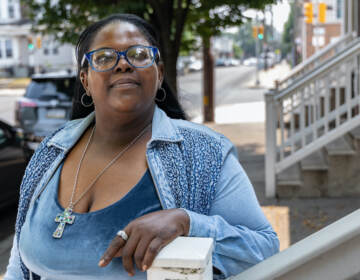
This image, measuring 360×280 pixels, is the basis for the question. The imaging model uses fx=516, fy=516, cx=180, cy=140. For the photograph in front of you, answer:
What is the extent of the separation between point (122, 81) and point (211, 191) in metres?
0.45

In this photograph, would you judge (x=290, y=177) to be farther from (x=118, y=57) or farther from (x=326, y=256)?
(x=326, y=256)

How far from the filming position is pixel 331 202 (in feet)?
21.2

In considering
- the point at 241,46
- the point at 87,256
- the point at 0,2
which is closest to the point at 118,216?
the point at 87,256

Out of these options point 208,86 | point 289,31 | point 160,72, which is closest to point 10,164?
point 160,72

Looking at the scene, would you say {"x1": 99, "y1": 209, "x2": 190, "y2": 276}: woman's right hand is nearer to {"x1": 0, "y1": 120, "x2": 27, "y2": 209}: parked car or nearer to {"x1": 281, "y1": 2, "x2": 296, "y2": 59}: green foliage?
{"x1": 0, "y1": 120, "x2": 27, "y2": 209}: parked car

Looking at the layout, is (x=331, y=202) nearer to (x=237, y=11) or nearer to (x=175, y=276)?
(x=237, y=11)

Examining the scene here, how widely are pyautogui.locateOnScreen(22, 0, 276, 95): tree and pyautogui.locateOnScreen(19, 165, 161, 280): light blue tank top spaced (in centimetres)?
564

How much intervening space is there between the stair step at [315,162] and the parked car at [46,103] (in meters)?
4.46

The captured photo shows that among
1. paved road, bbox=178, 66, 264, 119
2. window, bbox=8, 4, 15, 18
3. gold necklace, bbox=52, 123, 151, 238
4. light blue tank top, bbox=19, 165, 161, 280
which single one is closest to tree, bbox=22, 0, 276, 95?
paved road, bbox=178, 66, 264, 119

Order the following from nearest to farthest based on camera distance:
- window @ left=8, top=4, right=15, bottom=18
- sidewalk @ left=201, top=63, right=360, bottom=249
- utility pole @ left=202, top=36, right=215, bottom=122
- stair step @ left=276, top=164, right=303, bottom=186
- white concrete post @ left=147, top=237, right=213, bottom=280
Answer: white concrete post @ left=147, top=237, right=213, bottom=280, sidewalk @ left=201, top=63, right=360, bottom=249, stair step @ left=276, top=164, right=303, bottom=186, utility pole @ left=202, top=36, right=215, bottom=122, window @ left=8, top=4, right=15, bottom=18

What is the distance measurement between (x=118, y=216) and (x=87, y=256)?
149 mm

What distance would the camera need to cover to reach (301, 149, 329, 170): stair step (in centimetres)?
665

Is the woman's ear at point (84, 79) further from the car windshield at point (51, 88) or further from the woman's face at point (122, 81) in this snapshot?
the car windshield at point (51, 88)

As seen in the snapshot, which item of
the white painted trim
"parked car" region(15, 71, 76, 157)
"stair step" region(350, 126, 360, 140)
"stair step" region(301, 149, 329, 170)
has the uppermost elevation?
the white painted trim
